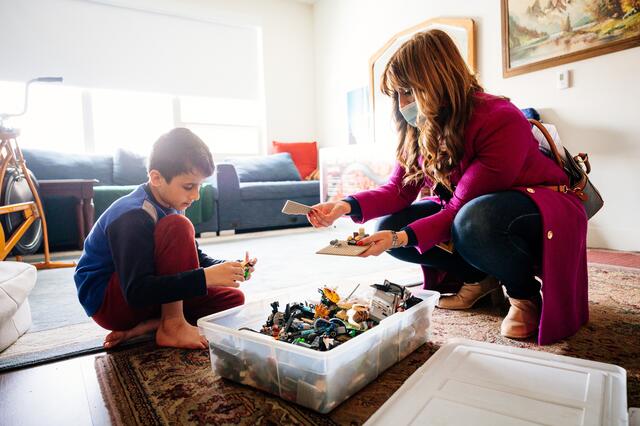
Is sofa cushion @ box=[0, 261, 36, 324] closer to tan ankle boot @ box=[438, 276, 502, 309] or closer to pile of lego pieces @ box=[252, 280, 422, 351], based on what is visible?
pile of lego pieces @ box=[252, 280, 422, 351]

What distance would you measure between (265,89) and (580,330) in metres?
4.61

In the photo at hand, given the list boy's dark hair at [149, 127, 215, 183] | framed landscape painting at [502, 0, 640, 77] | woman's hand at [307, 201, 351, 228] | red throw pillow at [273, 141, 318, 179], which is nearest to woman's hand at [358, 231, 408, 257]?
woman's hand at [307, 201, 351, 228]

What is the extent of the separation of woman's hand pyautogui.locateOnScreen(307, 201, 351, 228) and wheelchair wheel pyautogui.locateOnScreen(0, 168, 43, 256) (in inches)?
73.0

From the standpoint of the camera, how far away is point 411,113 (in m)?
1.20

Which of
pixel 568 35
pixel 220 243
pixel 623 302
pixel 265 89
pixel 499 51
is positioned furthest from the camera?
pixel 265 89

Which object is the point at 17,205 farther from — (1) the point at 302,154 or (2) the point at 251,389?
(1) the point at 302,154

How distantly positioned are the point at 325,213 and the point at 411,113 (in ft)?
1.27

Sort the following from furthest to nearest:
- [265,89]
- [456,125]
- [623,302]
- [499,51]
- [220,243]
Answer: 1. [265,89]
2. [220,243]
3. [499,51]
4. [623,302]
5. [456,125]

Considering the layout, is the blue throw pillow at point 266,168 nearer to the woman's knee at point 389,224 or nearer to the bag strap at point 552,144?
the woman's knee at point 389,224

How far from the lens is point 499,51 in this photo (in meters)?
3.03

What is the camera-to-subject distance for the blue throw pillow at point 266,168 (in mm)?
4297

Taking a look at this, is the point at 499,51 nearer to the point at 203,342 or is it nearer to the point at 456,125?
the point at 456,125

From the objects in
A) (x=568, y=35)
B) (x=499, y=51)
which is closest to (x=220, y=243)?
(x=499, y=51)

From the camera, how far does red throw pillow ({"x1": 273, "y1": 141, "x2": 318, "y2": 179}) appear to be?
4965mm
